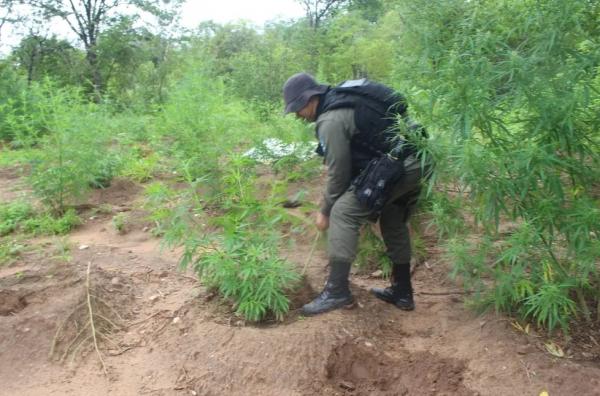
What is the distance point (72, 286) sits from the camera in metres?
4.07

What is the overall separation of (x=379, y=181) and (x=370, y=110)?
47 centimetres

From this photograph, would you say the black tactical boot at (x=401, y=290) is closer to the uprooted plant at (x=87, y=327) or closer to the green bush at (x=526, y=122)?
the green bush at (x=526, y=122)

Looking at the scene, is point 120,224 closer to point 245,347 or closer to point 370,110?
point 245,347

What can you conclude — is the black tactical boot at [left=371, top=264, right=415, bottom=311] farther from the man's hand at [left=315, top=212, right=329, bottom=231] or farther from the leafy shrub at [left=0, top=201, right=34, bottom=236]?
the leafy shrub at [left=0, top=201, right=34, bottom=236]

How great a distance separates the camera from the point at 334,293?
12.6 ft

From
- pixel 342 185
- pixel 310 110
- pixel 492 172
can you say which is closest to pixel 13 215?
pixel 310 110

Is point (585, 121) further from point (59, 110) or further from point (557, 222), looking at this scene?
point (59, 110)

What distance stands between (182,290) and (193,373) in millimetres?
1139

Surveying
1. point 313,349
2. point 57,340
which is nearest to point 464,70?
point 313,349

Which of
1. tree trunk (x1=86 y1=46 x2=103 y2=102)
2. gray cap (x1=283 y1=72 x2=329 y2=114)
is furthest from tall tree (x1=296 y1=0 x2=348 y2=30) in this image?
gray cap (x1=283 y1=72 x2=329 y2=114)

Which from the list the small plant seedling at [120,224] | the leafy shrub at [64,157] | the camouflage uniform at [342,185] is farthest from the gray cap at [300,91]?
the leafy shrub at [64,157]

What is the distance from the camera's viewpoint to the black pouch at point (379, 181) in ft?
11.6

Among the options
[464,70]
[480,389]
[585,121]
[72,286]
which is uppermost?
[464,70]

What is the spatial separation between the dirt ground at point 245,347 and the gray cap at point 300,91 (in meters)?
1.35
